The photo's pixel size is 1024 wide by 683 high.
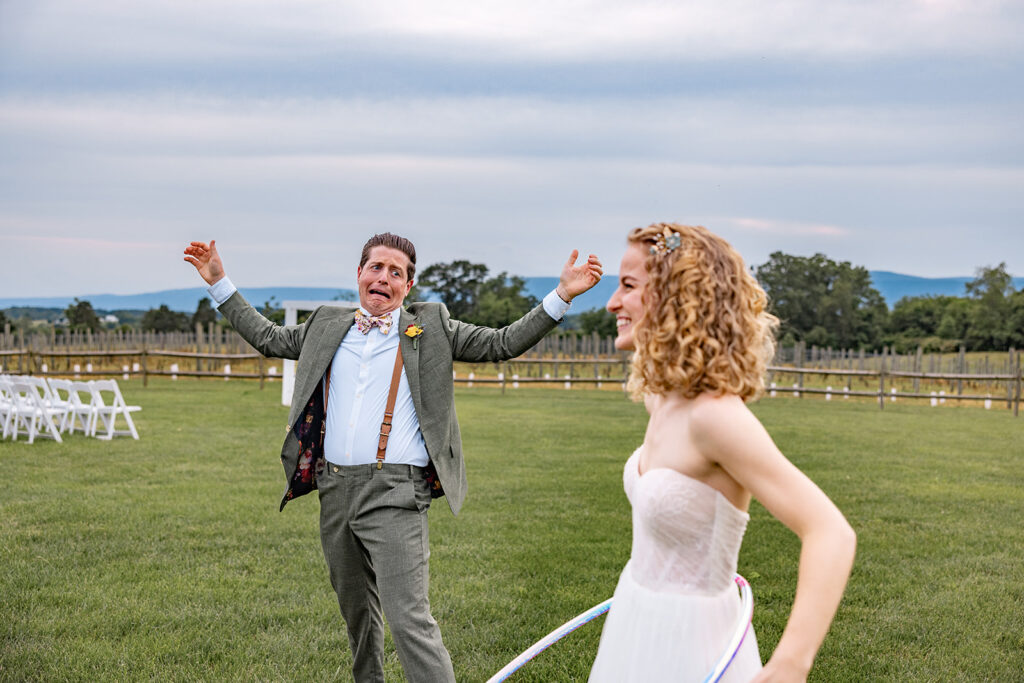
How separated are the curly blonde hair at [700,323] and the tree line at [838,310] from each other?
42107 millimetres

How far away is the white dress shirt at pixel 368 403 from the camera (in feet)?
13.8

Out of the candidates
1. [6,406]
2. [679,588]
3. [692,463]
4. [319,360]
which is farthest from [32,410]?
→ [692,463]

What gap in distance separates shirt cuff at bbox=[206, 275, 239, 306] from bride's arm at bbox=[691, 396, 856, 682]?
124 inches

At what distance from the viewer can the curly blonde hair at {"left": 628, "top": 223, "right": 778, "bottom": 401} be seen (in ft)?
7.42

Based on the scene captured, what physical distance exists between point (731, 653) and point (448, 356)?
2406 mm

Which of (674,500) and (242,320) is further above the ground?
(242,320)

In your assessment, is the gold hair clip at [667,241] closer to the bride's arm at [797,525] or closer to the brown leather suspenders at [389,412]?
the bride's arm at [797,525]

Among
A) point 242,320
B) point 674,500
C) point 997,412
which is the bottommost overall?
point 997,412

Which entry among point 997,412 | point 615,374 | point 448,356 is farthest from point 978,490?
point 615,374

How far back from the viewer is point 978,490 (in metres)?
12.4

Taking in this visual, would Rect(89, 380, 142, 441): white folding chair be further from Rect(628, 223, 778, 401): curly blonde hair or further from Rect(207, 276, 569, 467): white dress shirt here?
Rect(628, 223, 778, 401): curly blonde hair

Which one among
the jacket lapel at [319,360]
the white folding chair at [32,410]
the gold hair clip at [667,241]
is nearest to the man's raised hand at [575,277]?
the jacket lapel at [319,360]

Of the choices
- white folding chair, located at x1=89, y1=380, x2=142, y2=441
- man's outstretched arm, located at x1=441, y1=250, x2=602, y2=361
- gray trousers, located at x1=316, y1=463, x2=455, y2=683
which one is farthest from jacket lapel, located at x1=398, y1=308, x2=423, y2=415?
white folding chair, located at x1=89, y1=380, x2=142, y2=441

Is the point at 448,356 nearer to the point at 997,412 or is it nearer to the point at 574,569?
the point at 574,569
